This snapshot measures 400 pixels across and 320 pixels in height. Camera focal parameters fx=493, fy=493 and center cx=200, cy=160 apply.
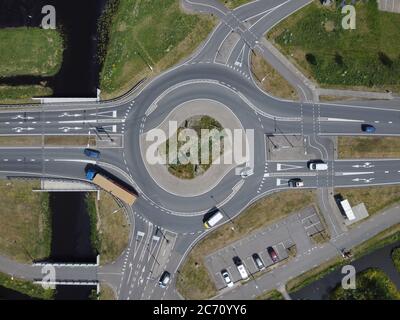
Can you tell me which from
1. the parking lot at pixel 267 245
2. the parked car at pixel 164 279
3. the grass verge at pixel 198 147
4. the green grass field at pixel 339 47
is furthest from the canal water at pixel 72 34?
the parking lot at pixel 267 245

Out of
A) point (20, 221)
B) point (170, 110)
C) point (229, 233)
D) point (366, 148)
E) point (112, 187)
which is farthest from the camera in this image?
point (366, 148)

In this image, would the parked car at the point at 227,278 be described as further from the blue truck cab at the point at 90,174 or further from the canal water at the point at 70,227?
the blue truck cab at the point at 90,174

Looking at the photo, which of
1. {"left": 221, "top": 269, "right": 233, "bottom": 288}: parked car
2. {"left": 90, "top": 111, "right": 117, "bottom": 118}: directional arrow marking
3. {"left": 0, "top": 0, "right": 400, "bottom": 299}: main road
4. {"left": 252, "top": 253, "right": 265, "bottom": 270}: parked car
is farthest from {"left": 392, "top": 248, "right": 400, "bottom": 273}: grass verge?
{"left": 90, "top": 111, "right": 117, "bottom": 118}: directional arrow marking

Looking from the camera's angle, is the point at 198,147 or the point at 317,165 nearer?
the point at 317,165

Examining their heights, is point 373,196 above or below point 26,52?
below

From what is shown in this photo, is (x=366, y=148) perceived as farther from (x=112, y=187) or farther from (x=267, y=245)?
(x=112, y=187)

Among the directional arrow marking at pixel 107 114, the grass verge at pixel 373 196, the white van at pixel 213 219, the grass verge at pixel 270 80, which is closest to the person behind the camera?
the white van at pixel 213 219

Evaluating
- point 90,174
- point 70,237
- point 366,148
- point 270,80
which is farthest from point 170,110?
point 366,148

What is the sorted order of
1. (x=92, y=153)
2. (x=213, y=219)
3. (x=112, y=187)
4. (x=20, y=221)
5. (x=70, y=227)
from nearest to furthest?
1. (x=112, y=187)
2. (x=213, y=219)
3. (x=92, y=153)
4. (x=20, y=221)
5. (x=70, y=227)

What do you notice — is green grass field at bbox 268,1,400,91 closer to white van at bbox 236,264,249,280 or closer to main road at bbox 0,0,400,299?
main road at bbox 0,0,400,299
